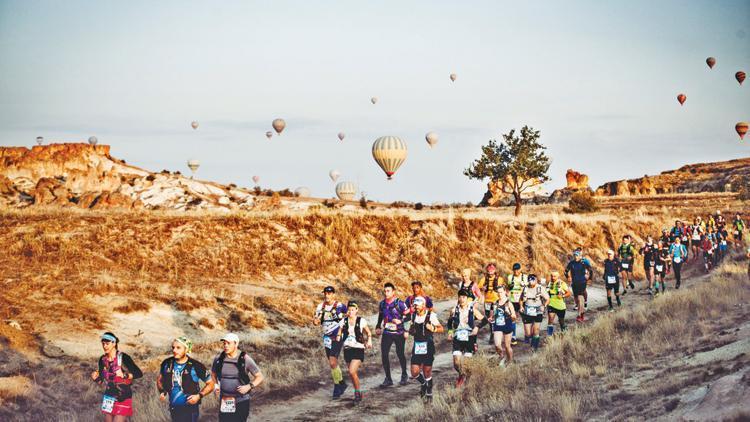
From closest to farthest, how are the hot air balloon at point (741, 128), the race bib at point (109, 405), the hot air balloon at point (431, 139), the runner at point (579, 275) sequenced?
1. the race bib at point (109, 405)
2. the runner at point (579, 275)
3. the hot air balloon at point (431, 139)
4. the hot air balloon at point (741, 128)

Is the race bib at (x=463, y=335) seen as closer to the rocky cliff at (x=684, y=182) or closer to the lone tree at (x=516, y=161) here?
the lone tree at (x=516, y=161)

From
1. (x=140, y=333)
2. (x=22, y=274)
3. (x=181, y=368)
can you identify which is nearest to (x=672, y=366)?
(x=181, y=368)

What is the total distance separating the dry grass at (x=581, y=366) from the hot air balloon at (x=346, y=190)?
273 ft

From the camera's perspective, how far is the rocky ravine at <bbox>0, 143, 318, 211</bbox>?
55.8 metres

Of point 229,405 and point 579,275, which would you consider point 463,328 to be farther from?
point 579,275

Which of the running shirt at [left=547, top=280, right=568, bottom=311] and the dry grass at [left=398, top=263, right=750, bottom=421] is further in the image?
the running shirt at [left=547, top=280, right=568, bottom=311]

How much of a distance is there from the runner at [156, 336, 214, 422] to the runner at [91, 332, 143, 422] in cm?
87

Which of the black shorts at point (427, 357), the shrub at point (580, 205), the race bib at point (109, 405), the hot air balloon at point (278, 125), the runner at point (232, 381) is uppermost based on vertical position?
the hot air balloon at point (278, 125)

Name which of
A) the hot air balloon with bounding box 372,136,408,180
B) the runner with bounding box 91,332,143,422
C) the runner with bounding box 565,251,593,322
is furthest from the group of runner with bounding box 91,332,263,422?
the hot air balloon with bounding box 372,136,408,180

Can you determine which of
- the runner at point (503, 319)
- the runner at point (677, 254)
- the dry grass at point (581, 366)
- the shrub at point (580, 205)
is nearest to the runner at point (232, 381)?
the dry grass at point (581, 366)

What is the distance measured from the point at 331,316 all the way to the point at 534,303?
6.45m

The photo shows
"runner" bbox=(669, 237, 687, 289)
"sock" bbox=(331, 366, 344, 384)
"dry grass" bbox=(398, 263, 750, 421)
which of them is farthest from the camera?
"runner" bbox=(669, 237, 687, 289)

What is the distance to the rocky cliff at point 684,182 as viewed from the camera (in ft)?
Answer: 395

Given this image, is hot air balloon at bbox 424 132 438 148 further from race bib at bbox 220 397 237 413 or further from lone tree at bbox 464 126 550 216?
race bib at bbox 220 397 237 413
